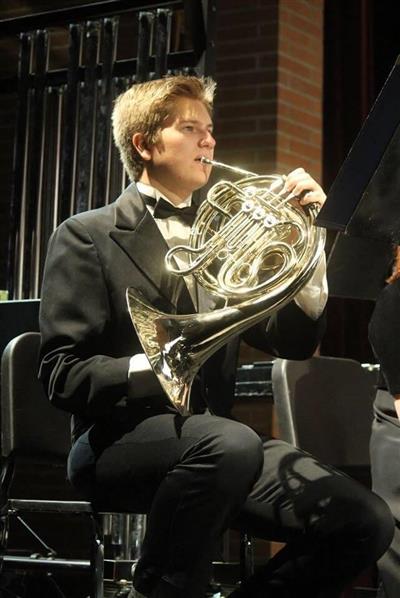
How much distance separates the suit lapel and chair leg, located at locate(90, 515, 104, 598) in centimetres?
57

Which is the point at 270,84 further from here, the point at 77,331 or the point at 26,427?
the point at 77,331

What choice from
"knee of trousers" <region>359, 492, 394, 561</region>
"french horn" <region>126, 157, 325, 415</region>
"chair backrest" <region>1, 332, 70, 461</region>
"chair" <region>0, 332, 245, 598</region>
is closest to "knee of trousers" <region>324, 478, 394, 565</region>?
"knee of trousers" <region>359, 492, 394, 561</region>

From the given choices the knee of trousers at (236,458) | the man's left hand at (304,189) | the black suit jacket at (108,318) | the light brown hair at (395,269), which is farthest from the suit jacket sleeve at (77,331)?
the light brown hair at (395,269)

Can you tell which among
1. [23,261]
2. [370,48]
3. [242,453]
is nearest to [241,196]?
[242,453]

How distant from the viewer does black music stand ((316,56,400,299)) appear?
1892 millimetres

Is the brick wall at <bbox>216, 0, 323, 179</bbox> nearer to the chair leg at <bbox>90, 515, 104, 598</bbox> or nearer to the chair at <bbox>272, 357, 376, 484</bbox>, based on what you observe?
the chair at <bbox>272, 357, 376, 484</bbox>

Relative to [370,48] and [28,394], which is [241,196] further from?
[370,48]

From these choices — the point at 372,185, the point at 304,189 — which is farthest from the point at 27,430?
the point at 372,185

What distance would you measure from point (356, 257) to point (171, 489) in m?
0.63

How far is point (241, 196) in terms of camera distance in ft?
7.67

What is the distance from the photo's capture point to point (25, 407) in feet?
9.09

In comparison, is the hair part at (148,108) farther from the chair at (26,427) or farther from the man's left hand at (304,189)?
the chair at (26,427)

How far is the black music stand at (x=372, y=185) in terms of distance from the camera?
6.21 feet

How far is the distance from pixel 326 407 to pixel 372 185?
1111 millimetres
